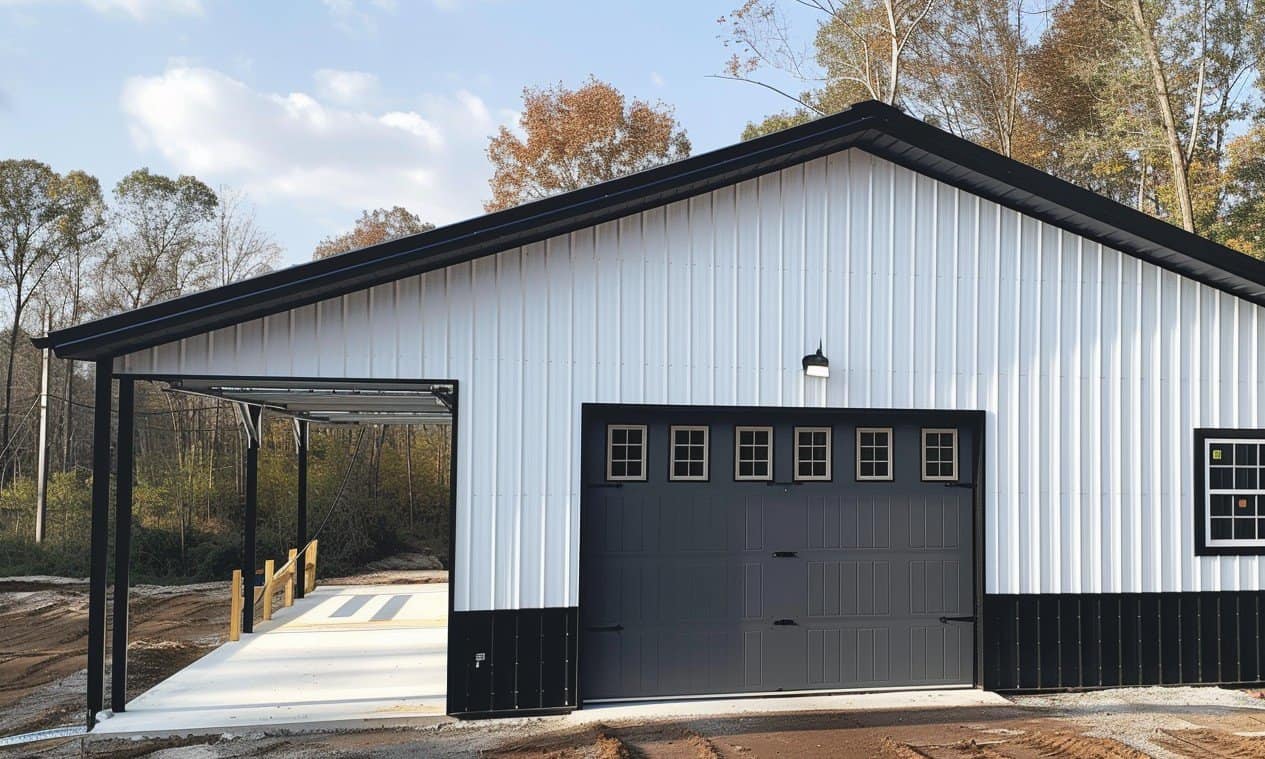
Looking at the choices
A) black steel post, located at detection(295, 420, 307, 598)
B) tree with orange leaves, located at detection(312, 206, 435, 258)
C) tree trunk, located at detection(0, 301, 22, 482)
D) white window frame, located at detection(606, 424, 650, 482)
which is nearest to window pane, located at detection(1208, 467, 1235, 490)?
white window frame, located at detection(606, 424, 650, 482)

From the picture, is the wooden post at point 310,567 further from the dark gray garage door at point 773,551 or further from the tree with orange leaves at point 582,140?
the tree with orange leaves at point 582,140

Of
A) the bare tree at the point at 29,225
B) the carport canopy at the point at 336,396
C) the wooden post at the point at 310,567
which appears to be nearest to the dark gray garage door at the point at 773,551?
the carport canopy at the point at 336,396

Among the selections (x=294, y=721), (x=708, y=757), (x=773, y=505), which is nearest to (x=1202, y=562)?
(x=773, y=505)

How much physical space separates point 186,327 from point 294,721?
9.74 ft

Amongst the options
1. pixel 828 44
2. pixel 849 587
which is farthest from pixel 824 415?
pixel 828 44

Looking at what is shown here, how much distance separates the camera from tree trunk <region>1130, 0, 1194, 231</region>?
60.4ft

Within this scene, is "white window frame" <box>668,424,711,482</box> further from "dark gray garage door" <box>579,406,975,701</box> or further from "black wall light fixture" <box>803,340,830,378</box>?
"black wall light fixture" <box>803,340,830,378</box>

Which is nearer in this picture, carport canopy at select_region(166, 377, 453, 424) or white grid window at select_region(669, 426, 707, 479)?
carport canopy at select_region(166, 377, 453, 424)

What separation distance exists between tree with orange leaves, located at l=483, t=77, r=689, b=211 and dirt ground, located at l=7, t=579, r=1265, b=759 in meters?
17.8

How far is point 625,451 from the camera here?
723 centimetres

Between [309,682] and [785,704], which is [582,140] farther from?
[785,704]

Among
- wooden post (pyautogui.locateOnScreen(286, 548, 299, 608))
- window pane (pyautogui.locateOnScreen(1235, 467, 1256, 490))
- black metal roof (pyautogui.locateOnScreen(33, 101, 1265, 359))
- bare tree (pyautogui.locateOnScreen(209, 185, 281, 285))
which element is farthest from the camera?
bare tree (pyautogui.locateOnScreen(209, 185, 281, 285))

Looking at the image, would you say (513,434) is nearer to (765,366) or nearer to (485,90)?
(765,366)

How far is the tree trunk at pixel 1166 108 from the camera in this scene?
18.4m
